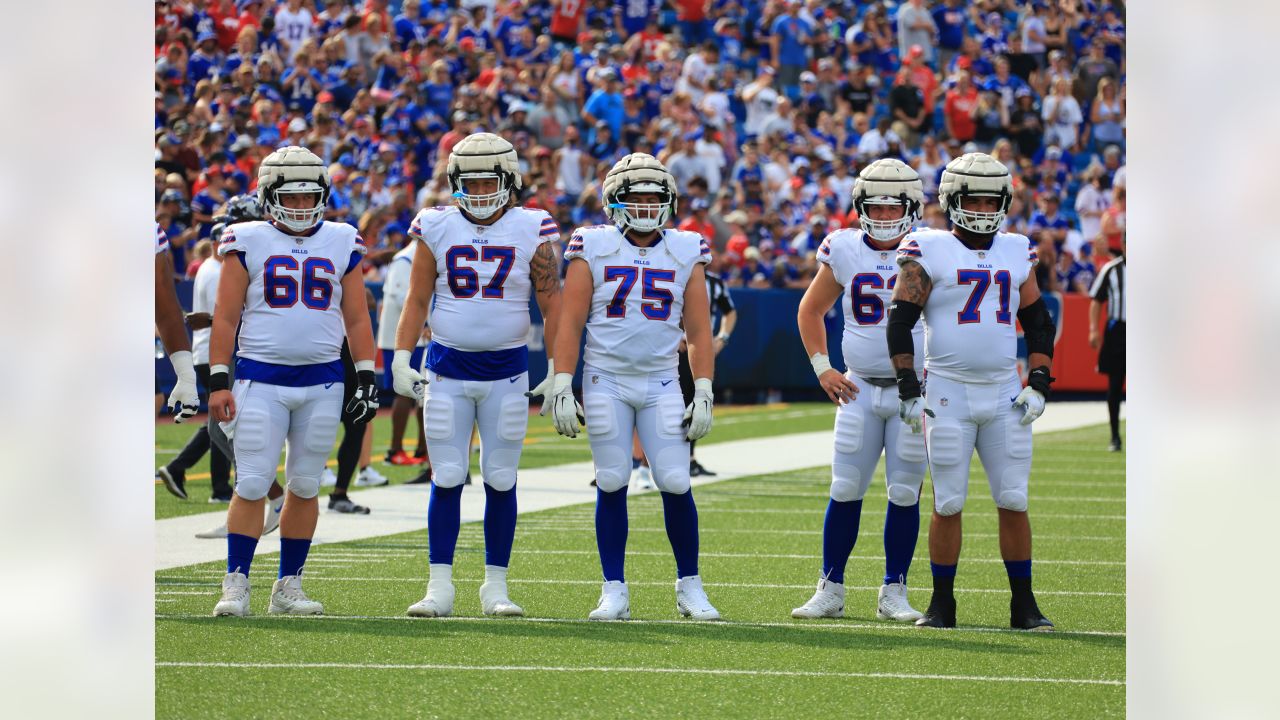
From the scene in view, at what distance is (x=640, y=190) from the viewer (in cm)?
684

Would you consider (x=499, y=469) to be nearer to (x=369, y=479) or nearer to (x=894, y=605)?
(x=894, y=605)

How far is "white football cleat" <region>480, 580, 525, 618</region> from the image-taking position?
266 inches

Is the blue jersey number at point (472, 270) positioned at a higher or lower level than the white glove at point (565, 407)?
higher

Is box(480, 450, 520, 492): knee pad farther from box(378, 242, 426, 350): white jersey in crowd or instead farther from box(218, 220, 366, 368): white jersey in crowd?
box(378, 242, 426, 350): white jersey in crowd

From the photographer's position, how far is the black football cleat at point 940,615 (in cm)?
664

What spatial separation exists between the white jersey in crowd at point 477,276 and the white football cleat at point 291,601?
109 centimetres

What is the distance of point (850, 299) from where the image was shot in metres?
7.14

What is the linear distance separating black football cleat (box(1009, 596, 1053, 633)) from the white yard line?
3858 mm

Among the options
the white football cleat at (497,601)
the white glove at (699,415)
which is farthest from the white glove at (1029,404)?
the white football cleat at (497,601)

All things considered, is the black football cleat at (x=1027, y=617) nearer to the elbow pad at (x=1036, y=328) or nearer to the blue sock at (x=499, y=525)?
the elbow pad at (x=1036, y=328)
